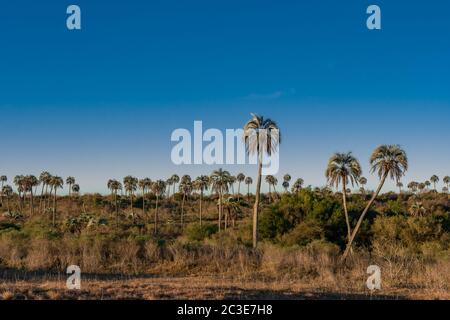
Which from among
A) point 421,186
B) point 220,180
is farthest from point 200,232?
point 421,186

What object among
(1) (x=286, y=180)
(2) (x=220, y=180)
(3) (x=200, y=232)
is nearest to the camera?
(3) (x=200, y=232)

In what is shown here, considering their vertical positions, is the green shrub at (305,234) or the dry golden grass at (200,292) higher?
the dry golden grass at (200,292)

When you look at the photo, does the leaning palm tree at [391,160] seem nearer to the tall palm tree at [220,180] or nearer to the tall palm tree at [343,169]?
the tall palm tree at [343,169]

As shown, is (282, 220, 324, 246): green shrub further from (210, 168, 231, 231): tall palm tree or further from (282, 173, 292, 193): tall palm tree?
(282, 173, 292, 193): tall palm tree

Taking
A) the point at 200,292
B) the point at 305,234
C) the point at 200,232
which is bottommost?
the point at 200,232

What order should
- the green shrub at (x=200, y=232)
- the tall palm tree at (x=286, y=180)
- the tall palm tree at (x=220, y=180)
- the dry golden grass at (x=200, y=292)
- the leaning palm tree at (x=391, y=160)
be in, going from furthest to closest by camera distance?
the tall palm tree at (x=286, y=180)
the tall palm tree at (x=220, y=180)
the green shrub at (x=200, y=232)
the leaning palm tree at (x=391, y=160)
the dry golden grass at (x=200, y=292)

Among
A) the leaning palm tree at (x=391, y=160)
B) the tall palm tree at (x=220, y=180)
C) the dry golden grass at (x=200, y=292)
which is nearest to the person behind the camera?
the dry golden grass at (x=200, y=292)

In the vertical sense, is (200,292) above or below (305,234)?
above

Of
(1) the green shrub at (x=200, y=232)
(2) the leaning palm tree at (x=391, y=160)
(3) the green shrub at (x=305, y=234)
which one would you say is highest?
(2) the leaning palm tree at (x=391, y=160)

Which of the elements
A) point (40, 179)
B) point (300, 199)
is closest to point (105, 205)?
point (40, 179)

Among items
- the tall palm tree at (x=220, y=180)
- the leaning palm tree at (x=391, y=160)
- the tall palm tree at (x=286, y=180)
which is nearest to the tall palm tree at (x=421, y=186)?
the tall palm tree at (x=286, y=180)

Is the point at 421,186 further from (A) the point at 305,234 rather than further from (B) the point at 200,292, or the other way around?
(B) the point at 200,292
